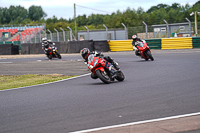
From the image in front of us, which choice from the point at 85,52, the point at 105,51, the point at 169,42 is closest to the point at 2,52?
the point at 105,51

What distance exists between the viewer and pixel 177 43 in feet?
89.2

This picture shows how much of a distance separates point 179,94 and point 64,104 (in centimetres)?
246

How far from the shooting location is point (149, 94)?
319 inches

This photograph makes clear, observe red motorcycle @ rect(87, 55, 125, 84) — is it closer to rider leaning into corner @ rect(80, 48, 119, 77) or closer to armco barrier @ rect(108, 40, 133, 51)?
rider leaning into corner @ rect(80, 48, 119, 77)

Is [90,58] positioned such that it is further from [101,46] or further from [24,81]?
[101,46]

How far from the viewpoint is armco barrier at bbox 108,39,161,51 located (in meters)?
28.4

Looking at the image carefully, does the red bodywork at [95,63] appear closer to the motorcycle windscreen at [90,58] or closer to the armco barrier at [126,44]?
the motorcycle windscreen at [90,58]

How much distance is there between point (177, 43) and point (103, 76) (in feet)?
58.5

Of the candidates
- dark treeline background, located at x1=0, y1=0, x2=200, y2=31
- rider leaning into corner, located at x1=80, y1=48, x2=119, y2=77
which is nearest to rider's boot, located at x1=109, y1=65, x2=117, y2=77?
rider leaning into corner, located at x1=80, y1=48, x2=119, y2=77

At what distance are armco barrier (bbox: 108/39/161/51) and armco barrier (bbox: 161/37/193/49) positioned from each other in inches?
21.8

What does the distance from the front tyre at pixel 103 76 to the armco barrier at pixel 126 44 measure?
1826cm

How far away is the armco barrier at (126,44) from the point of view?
2841 cm

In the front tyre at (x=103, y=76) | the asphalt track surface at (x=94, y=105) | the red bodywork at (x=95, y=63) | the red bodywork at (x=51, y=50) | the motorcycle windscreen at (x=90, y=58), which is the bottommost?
the asphalt track surface at (x=94, y=105)

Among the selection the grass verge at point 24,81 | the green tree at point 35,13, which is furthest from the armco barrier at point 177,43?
the green tree at point 35,13
